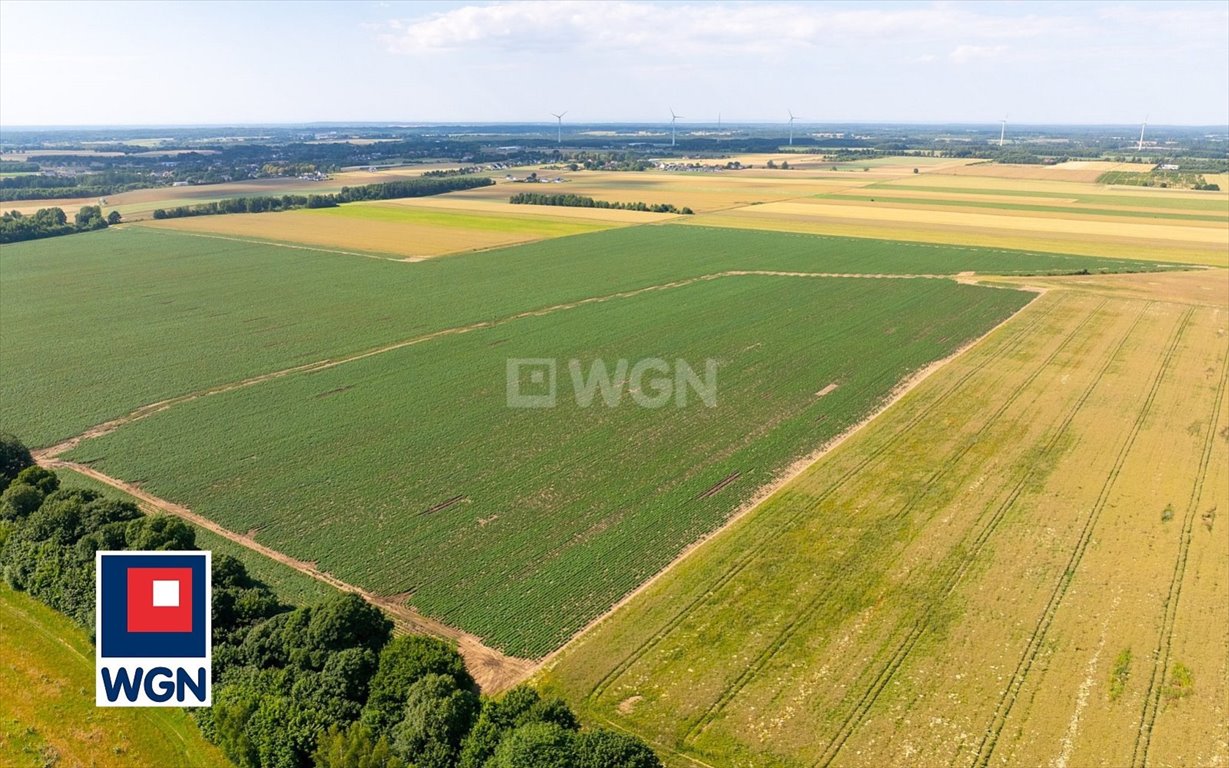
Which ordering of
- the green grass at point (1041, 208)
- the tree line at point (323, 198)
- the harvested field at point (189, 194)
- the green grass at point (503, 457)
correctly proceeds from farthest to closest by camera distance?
the harvested field at point (189, 194)
the tree line at point (323, 198)
the green grass at point (1041, 208)
the green grass at point (503, 457)

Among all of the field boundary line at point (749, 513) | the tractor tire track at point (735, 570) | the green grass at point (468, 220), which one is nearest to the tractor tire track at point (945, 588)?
the tractor tire track at point (735, 570)

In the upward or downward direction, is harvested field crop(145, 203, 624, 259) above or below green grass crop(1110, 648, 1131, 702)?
above

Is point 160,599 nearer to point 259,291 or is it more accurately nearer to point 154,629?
point 154,629

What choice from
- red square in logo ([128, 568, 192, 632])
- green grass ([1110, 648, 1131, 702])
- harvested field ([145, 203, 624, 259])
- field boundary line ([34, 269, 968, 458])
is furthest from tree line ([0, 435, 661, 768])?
harvested field ([145, 203, 624, 259])

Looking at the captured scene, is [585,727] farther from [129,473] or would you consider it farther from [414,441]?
[129,473]

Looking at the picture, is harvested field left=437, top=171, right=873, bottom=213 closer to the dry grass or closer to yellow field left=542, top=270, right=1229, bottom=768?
the dry grass

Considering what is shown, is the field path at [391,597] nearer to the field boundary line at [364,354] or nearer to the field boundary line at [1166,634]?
the field boundary line at [364,354]

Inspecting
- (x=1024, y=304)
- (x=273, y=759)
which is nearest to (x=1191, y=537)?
(x=273, y=759)
